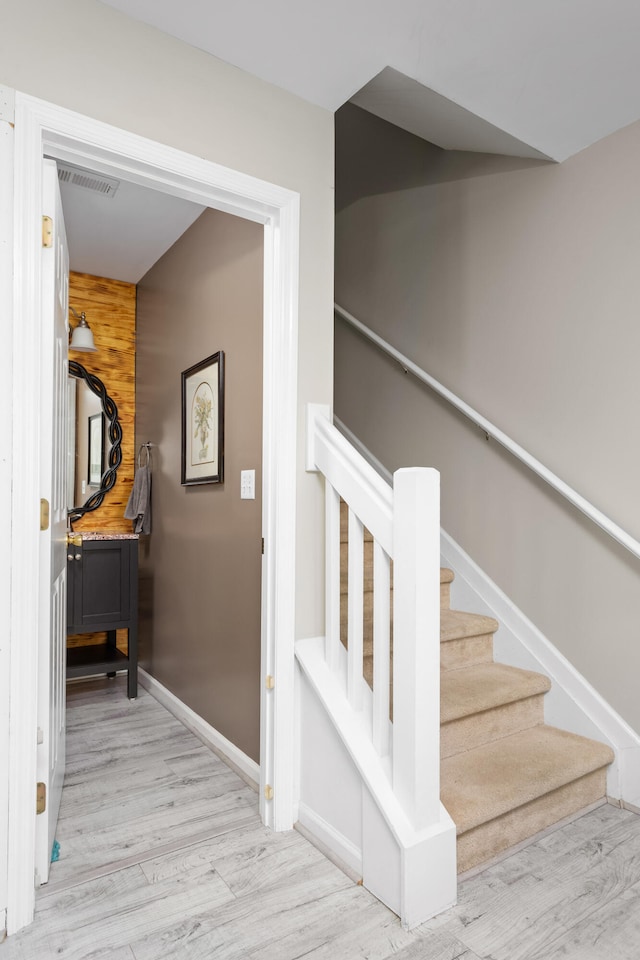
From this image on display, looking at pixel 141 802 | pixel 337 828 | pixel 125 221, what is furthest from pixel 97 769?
pixel 125 221

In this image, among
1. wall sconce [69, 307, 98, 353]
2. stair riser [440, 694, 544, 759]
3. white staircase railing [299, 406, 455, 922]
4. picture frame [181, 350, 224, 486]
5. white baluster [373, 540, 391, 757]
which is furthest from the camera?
wall sconce [69, 307, 98, 353]

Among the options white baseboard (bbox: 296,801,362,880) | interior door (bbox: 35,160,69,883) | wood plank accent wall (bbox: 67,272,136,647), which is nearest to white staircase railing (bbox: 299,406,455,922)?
white baseboard (bbox: 296,801,362,880)

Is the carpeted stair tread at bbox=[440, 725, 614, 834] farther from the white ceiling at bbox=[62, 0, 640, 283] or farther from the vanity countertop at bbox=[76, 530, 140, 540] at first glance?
the white ceiling at bbox=[62, 0, 640, 283]

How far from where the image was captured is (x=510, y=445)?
2588 millimetres

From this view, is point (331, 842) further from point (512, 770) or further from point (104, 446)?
point (104, 446)

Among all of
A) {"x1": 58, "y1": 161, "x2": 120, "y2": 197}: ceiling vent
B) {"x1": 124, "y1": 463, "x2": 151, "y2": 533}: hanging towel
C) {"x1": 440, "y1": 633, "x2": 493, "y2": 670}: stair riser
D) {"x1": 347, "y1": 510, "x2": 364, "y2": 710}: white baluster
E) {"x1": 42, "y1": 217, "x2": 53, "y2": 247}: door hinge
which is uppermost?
{"x1": 58, "y1": 161, "x2": 120, "y2": 197}: ceiling vent

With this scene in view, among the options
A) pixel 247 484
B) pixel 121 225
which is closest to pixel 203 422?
pixel 247 484

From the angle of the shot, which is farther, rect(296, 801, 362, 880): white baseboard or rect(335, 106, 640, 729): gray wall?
rect(335, 106, 640, 729): gray wall

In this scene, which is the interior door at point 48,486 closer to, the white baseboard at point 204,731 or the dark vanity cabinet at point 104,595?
the white baseboard at point 204,731

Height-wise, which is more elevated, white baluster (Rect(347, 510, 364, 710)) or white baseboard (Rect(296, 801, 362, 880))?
white baluster (Rect(347, 510, 364, 710))

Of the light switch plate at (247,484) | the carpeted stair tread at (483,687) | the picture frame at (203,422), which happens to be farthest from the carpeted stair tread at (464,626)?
the picture frame at (203,422)

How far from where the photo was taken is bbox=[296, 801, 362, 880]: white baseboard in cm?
181

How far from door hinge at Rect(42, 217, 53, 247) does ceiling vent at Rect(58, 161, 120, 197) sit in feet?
3.33

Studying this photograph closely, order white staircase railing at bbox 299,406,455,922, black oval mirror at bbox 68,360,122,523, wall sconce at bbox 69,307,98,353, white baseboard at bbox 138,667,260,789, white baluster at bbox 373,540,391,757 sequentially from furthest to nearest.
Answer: black oval mirror at bbox 68,360,122,523 → wall sconce at bbox 69,307,98,353 → white baseboard at bbox 138,667,260,789 → white baluster at bbox 373,540,391,757 → white staircase railing at bbox 299,406,455,922
